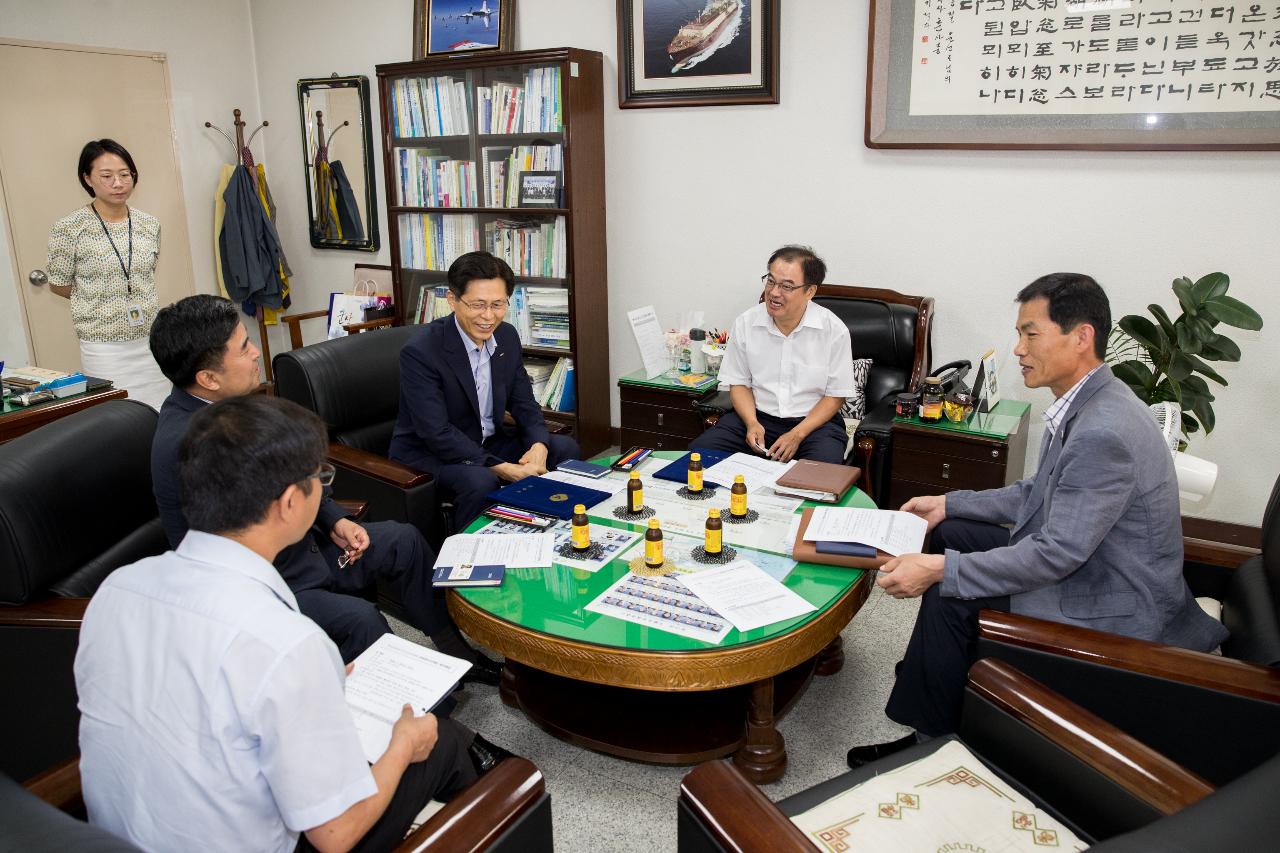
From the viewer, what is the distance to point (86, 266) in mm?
3723

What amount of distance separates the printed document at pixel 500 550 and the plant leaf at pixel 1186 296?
2.24 metres

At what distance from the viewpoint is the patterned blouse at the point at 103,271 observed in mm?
3691

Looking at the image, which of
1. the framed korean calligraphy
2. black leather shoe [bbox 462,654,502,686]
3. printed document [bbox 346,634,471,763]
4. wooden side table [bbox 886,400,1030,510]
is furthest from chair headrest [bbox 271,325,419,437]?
the framed korean calligraphy

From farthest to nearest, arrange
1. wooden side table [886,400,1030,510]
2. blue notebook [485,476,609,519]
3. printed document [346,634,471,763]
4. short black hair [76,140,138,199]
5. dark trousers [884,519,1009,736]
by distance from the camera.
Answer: short black hair [76,140,138,199], wooden side table [886,400,1030,510], blue notebook [485,476,609,519], dark trousers [884,519,1009,736], printed document [346,634,471,763]

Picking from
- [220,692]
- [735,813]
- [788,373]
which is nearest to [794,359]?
[788,373]

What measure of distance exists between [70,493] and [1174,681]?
2.37m

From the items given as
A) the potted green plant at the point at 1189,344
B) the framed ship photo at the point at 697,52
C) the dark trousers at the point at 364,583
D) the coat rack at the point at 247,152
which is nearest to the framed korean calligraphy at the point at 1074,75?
the framed ship photo at the point at 697,52

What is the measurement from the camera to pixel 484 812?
1.31 metres

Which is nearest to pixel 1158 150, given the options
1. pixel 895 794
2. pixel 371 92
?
pixel 895 794

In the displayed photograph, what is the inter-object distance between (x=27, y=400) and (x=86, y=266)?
1003 mm

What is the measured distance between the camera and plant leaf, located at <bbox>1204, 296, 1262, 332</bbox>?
8.93 ft

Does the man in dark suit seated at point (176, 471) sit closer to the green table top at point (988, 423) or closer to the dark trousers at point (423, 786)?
the dark trousers at point (423, 786)

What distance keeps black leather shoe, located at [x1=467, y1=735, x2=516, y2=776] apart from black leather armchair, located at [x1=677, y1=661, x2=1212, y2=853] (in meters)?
0.77

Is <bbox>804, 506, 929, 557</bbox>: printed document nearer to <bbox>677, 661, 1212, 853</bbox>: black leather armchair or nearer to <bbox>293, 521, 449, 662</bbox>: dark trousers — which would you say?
<bbox>677, 661, 1212, 853</bbox>: black leather armchair
